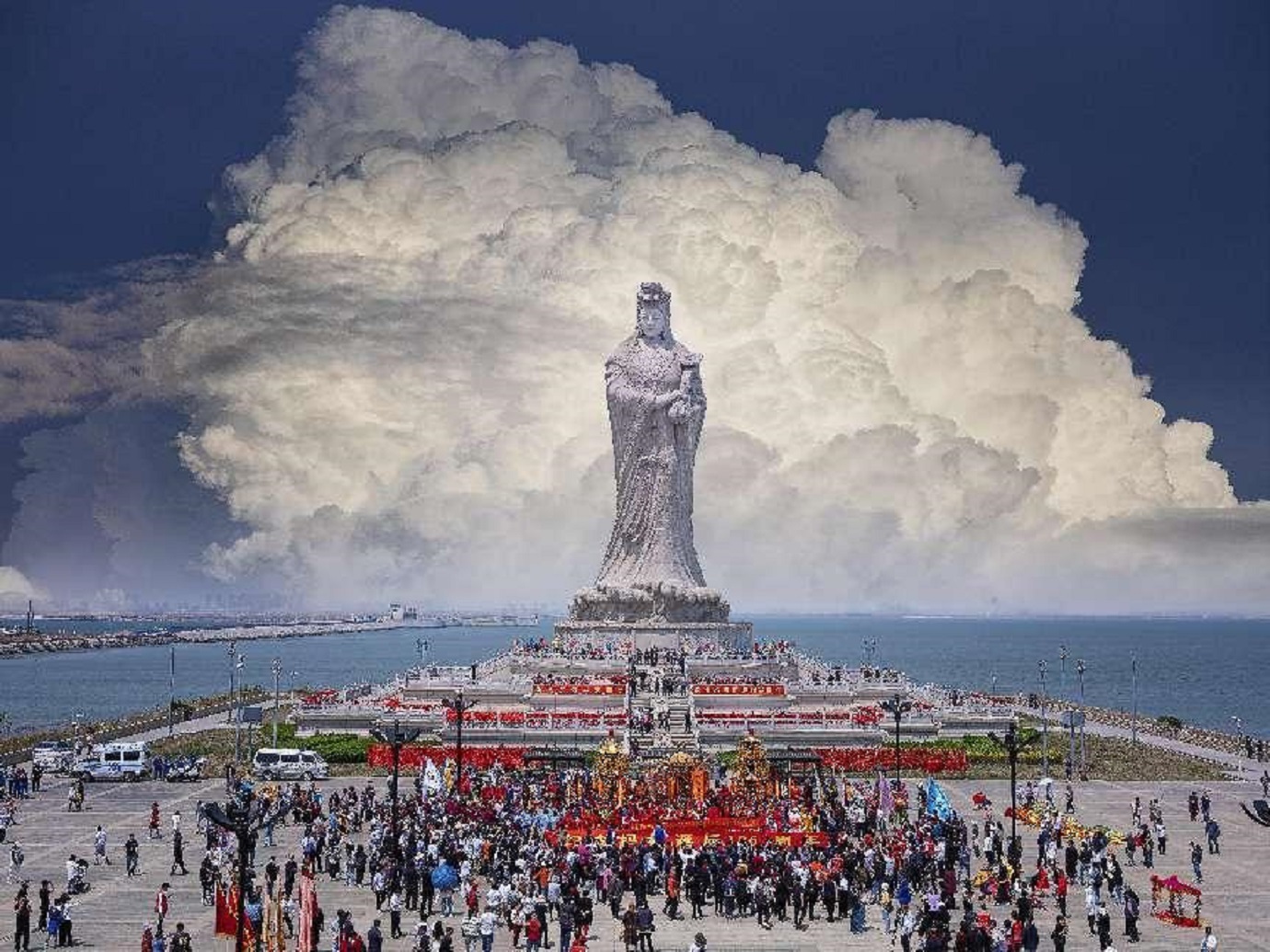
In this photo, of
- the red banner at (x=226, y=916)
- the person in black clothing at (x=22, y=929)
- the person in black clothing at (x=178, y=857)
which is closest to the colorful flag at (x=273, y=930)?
the red banner at (x=226, y=916)

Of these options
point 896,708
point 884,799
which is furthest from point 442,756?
point 884,799

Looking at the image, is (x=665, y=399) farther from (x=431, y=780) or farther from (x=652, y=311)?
(x=431, y=780)

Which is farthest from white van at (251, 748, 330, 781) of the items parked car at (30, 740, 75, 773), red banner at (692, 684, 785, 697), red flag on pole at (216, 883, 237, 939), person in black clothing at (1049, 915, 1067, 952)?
person in black clothing at (1049, 915, 1067, 952)

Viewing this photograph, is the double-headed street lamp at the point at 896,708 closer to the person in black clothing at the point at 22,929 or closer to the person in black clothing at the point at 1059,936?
the person in black clothing at the point at 1059,936

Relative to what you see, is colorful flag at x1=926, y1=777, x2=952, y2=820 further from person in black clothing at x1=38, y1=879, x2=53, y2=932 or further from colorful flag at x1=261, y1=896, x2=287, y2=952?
person in black clothing at x1=38, y1=879, x2=53, y2=932

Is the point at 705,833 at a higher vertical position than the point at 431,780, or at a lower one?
lower

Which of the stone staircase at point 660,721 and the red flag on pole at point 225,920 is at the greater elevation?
the stone staircase at point 660,721
